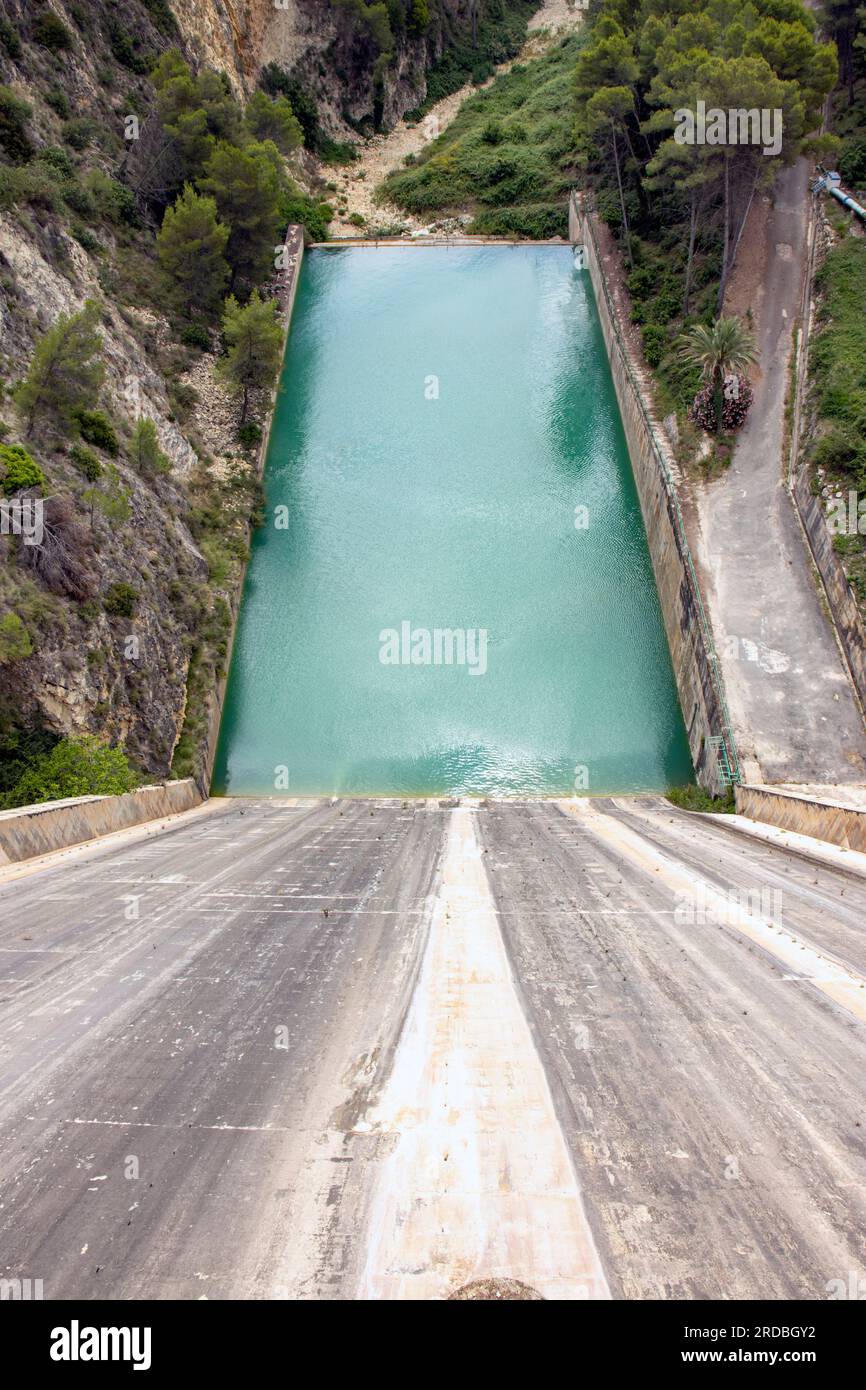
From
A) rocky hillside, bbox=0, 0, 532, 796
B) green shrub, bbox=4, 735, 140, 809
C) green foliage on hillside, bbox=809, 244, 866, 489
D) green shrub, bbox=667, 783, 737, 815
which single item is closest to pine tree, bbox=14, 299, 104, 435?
rocky hillside, bbox=0, 0, 532, 796

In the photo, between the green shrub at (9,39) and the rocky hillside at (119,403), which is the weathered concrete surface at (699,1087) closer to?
the rocky hillside at (119,403)

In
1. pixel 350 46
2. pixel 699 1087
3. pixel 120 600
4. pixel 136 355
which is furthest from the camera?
pixel 350 46

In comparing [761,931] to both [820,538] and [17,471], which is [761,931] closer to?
[17,471]

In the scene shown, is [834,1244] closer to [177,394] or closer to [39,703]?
[39,703]

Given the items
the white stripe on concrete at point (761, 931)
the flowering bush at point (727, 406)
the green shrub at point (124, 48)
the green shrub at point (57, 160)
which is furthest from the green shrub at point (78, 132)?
the white stripe on concrete at point (761, 931)

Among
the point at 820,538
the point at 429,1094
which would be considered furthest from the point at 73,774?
the point at 820,538

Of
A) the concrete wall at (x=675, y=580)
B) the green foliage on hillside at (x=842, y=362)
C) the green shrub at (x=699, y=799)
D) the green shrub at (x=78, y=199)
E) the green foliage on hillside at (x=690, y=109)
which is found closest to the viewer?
the green shrub at (x=699, y=799)
